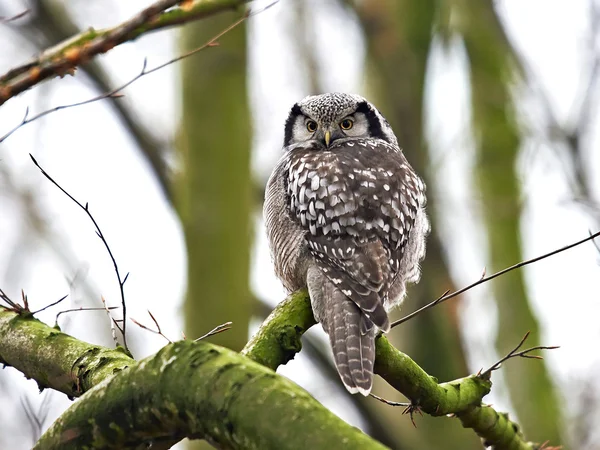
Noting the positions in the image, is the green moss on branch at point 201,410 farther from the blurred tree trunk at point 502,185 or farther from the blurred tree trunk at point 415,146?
the blurred tree trunk at point 502,185

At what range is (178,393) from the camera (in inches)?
79.4

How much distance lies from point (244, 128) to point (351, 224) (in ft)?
7.56

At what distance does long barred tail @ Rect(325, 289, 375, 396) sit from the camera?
125 inches

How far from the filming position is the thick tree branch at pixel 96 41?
2.01 m

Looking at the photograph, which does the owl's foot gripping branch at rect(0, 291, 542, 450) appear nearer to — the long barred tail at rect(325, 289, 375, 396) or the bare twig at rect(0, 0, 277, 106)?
the long barred tail at rect(325, 289, 375, 396)

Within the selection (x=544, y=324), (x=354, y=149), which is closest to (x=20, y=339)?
(x=354, y=149)

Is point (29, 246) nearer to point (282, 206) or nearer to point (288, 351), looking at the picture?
point (282, 206)

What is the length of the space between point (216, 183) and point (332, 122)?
1.20m

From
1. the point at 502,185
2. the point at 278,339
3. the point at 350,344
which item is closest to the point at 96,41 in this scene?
the point at 278,339

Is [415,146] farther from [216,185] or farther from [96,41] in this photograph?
[96,41]

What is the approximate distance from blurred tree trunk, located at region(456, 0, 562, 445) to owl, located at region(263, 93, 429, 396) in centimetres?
347

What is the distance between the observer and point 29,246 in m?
10.5

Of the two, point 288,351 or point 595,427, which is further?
point 595,427

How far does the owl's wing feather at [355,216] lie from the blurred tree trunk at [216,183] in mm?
1473
